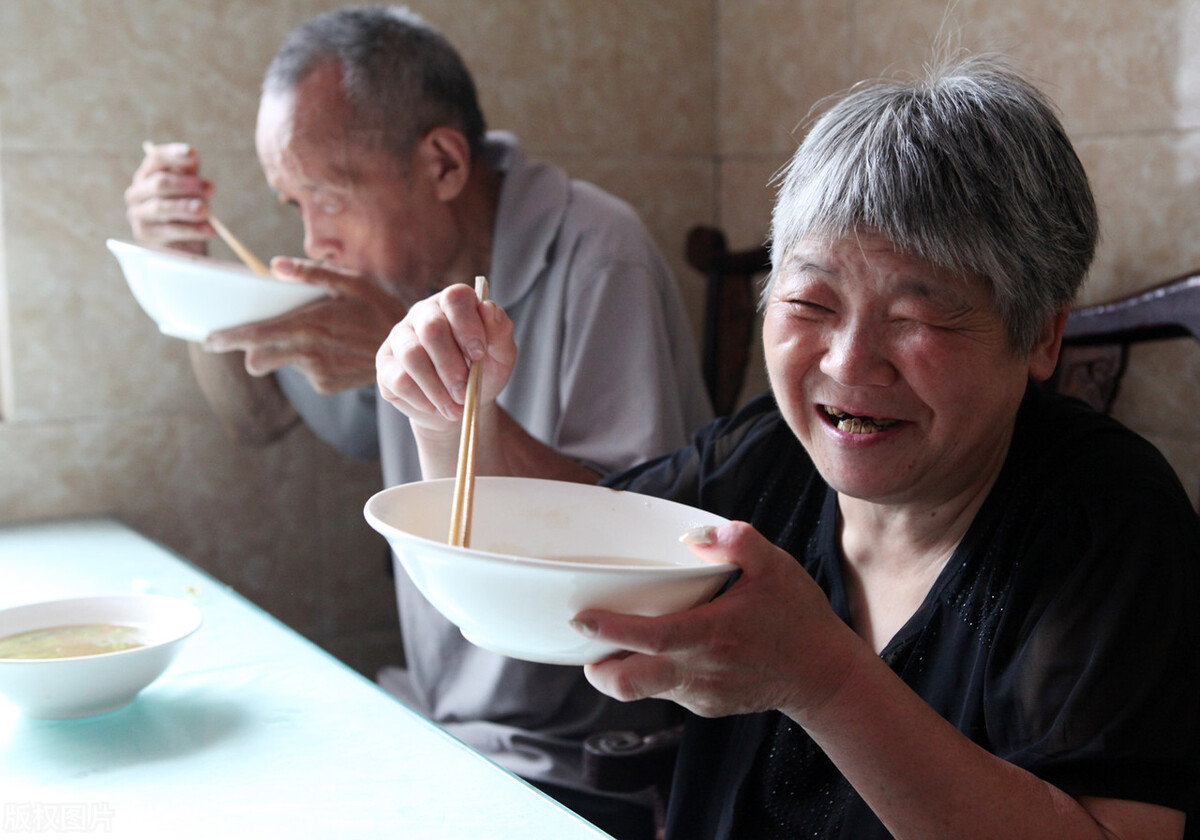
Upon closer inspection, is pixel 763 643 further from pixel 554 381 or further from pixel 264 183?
pixel 264 183

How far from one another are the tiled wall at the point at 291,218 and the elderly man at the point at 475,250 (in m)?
0.21

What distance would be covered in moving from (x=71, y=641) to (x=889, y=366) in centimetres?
87

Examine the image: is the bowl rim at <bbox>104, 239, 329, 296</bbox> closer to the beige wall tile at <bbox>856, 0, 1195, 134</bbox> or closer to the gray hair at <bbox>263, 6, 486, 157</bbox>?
the gray hair at <bbox>263, 6, 486, 157</bbox>

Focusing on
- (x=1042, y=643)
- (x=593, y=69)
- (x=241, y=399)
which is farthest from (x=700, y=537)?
(x=593, y=69)

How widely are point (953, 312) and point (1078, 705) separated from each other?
1.13 feet

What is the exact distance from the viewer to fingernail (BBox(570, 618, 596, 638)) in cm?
75

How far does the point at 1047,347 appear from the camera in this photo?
3.43 feet

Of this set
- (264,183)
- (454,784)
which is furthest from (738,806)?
(264,183)

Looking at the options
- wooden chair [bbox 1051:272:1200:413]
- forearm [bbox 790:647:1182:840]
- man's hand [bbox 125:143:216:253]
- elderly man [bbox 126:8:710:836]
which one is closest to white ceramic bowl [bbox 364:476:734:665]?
forearm [bbox 790:647:1182:840]

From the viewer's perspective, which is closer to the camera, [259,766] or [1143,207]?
[259,766]

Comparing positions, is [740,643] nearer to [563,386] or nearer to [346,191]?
[563,386]

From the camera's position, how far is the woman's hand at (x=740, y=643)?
0.77 meters

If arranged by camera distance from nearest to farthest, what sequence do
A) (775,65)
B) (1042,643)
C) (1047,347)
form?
(1042,643)
(1047,347)
(775,65)

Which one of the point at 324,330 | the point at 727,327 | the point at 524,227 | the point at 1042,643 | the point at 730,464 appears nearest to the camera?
the point at 1042,643
